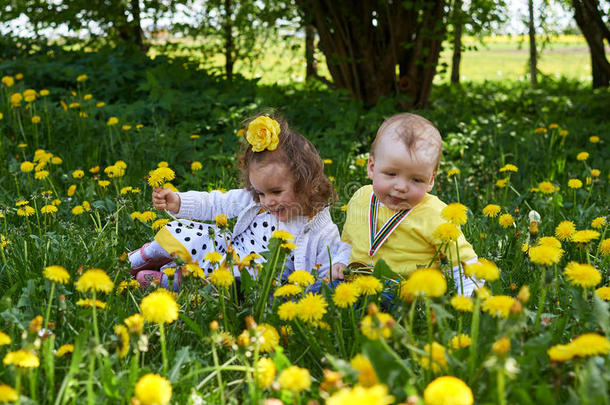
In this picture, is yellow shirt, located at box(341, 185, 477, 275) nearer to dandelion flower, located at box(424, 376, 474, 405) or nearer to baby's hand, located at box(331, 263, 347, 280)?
baby's hand, located at box(331, 263, 347, 280)

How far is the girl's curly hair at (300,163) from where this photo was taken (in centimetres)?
240

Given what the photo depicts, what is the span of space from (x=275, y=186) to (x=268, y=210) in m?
0.17

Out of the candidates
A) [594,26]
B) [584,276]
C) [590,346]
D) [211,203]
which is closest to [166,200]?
[211,203]

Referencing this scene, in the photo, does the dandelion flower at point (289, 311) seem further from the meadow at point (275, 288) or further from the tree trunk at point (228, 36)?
the tree trunk at point (228, 36)

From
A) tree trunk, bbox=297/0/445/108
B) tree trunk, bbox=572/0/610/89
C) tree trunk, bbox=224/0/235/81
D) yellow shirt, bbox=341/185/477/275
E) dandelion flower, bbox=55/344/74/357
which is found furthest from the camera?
tree trunk, bbox=224/0/235/81

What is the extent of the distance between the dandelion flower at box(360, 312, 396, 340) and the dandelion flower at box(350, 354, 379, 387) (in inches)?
2.1

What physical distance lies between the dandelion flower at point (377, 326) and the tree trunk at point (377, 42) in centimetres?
467

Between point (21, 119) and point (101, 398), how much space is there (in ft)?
11.9

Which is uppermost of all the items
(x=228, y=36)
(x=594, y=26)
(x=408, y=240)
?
(x=228, y=36)

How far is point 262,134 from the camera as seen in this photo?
2332 mm

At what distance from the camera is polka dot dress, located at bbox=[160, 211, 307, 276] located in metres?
2.50

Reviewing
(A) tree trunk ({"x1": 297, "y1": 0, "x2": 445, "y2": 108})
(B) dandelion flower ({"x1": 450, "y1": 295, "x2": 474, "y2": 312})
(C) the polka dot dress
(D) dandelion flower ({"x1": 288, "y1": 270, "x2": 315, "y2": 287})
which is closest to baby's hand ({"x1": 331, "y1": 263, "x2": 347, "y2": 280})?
(C) the polka dot dress

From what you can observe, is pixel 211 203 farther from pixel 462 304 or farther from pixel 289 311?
pixel 462 304

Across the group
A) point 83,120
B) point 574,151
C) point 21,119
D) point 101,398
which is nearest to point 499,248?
point 101,398
